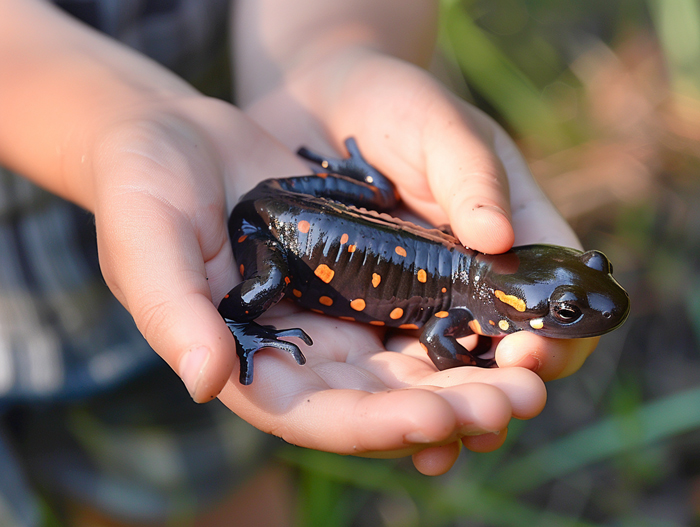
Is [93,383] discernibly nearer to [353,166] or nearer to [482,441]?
[353,166]

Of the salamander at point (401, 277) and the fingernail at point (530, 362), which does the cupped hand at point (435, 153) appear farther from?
the salamander at point (401, 277)

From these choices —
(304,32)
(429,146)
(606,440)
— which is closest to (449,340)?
(429,146)

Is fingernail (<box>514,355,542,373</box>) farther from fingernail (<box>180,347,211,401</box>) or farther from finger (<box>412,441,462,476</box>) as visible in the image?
fingernail (<box>180,347,211,401</box>)

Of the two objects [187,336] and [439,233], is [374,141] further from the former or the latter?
[187,336]

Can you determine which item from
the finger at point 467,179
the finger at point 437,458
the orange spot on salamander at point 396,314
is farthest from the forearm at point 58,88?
the finger at point 437,458

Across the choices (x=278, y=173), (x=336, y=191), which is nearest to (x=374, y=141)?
(x=336, y=191)

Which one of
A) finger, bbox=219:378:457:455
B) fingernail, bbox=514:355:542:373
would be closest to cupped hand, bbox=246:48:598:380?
fingernail, bbox=514:355:542:373
